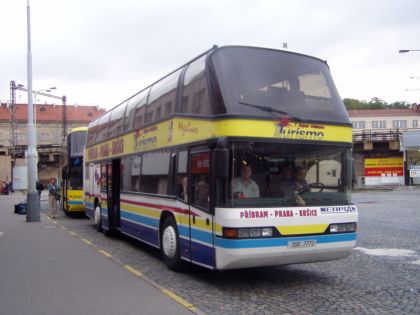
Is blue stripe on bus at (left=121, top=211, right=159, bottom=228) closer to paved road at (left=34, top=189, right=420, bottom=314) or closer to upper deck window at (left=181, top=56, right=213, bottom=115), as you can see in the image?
paved road at (left=34, top=189, right=420, bottom=314)

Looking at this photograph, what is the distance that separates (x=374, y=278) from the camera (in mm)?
8320

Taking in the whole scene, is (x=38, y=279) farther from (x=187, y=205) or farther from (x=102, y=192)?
(x=102, y=192)

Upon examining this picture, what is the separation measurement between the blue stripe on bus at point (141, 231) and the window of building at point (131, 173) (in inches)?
32.9

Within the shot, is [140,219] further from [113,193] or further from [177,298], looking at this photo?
[177,298]

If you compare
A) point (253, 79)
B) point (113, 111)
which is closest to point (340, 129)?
point (253, 79)

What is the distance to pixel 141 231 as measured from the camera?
11258 millimetres

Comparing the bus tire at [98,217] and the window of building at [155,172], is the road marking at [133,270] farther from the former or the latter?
the bus tire at [98,217]

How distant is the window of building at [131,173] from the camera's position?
38.2 feet

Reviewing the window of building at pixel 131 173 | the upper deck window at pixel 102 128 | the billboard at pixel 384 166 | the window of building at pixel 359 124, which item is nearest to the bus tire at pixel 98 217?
the upper deck window at pixel 102 128

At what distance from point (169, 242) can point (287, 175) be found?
2.67m

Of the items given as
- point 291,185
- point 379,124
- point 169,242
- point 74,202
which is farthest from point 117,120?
point 379,124

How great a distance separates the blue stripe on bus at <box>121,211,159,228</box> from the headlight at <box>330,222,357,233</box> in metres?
3.63

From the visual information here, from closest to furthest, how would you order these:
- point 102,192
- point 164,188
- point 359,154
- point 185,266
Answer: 1. point 185,266
2. point 164,188
3. point 102,192
4. point 359,154

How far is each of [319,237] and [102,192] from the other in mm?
8657
